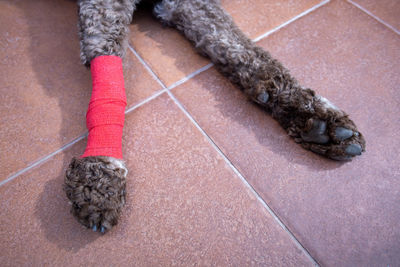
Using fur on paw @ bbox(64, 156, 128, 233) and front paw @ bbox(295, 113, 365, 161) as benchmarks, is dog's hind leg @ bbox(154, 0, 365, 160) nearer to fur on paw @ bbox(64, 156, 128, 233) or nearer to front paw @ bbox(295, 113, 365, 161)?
front paw @ bbox(295, 113, 365, 161)

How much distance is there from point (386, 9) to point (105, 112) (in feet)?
6.29

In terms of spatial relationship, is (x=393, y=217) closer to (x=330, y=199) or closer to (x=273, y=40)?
(x=330, y=199)

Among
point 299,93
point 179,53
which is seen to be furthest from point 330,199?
point 179,53

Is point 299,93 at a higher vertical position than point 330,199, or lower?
higher

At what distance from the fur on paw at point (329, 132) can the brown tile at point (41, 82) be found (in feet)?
2.48

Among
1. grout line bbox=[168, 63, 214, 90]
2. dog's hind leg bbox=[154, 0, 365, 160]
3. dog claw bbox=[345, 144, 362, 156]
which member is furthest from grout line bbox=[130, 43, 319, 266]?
dog claw bbox=[345, 144, 362, 156]

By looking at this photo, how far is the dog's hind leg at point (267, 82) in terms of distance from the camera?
1076 millimetres

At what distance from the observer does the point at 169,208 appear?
3.43ft

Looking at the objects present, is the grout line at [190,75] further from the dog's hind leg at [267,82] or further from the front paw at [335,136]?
the front paw at [335,136]

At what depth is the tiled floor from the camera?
0.98 meters

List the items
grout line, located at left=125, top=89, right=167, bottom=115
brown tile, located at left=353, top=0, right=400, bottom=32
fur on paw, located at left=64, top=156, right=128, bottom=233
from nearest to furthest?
1. fur on paw, located at left=64, top=156, right=128, bottom=233
2. grout line, located at left=125, top=89, right=167, bottom=115
3. brown tile, located at left=353, top=0, right=400, bottom=32

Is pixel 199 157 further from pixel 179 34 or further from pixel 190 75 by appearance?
pixel 179 34

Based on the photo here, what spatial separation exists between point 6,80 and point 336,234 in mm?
1699

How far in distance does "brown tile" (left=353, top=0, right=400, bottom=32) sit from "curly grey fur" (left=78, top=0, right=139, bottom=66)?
5.19ft
